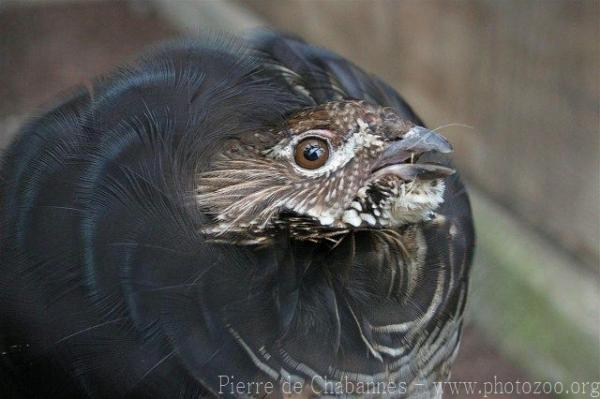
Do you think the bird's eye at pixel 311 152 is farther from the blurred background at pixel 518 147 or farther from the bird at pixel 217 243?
the blurred background at pixel 518 147

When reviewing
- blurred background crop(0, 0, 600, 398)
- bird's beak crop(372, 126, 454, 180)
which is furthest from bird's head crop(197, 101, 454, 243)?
blurred background crop(0, 0, 600, 398)

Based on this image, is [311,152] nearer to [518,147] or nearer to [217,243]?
[217,243]

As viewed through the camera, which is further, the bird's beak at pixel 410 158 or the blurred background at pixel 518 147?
the blurred background at pixel 518 147

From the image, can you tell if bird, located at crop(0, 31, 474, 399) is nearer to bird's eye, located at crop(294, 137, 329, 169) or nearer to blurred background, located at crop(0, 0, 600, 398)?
bird's eye, located at crop(294, 137, 329, 169)

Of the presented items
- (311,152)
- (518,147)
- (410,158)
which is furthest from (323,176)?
(518,147)

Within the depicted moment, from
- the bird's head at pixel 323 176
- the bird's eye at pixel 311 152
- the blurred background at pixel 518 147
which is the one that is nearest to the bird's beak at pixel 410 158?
the bird's head at pixel 323 176
